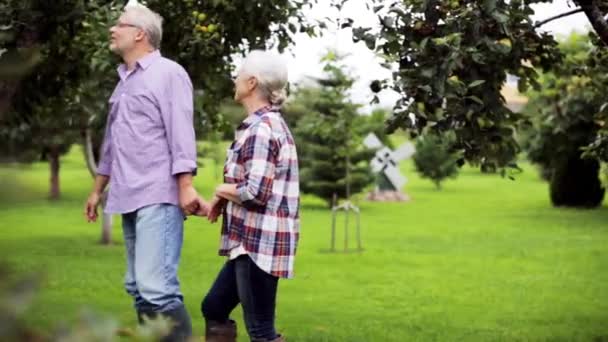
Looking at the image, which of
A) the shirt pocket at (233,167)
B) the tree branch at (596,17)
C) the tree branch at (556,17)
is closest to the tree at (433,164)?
the tree branch at (556,17)

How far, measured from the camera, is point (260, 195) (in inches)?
197

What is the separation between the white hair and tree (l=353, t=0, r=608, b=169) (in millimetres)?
1009

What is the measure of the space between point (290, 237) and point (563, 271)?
507 inches

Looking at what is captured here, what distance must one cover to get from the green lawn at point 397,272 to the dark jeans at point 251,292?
63cm

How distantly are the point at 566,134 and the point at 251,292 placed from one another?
27.9 metres

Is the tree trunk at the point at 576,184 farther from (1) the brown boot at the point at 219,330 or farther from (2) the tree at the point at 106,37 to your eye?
(1) the brown boot at the point at 219,330

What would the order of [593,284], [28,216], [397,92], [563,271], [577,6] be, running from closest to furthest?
[28,216], [397,92], [577,6], [593,284], [563,271]

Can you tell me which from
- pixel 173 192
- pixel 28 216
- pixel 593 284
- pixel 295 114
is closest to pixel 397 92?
pixel 173 192

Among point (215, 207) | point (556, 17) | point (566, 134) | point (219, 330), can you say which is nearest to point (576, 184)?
point (566, 134)

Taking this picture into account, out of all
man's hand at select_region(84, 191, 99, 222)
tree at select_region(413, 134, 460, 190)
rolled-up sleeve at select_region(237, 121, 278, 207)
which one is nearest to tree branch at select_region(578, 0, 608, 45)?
rolled-up sleeve at select_region(237, 121, 278, 207)

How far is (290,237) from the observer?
201 inches

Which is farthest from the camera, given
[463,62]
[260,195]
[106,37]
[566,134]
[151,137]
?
[566,134]

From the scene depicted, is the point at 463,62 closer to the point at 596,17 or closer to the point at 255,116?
the point at 596,17

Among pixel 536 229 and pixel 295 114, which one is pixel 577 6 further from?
pixel 295 114
